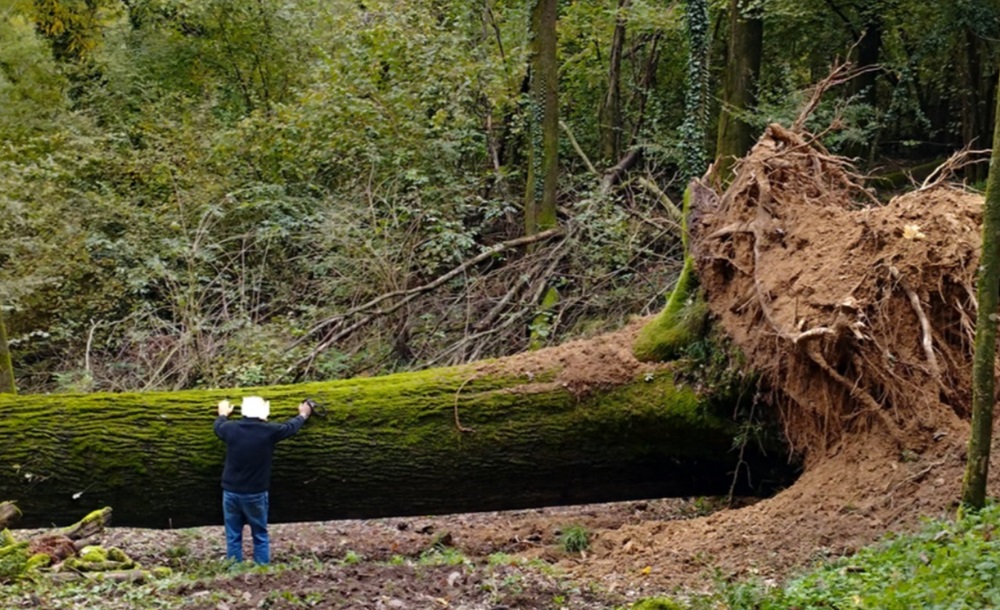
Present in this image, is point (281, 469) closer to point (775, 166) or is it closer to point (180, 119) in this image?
point (775, 166)

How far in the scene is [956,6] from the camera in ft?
47.7

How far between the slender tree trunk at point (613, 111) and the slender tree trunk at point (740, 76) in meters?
3.08

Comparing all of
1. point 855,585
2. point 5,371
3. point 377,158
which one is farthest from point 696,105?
point 855,585

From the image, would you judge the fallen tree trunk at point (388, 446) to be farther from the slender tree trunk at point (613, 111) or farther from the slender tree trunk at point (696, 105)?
the slender tree trunk at point (613, 111)

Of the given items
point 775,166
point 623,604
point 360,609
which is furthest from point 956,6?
point 360,609

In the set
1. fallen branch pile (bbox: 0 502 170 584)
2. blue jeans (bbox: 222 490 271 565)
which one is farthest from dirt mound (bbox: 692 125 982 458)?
fallen branch pile (bbox: 0 502 170 584)

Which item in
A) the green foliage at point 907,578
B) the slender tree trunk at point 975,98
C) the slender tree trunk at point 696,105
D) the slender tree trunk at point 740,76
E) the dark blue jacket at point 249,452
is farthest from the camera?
the slender tree trunk at point 975,98

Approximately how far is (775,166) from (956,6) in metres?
8.47

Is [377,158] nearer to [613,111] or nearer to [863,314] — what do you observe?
[613,111]

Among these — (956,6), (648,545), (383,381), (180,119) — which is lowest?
(648,545)

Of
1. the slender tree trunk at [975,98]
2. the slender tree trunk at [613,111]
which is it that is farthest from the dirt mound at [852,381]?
the slender tree trunk at [613,111]

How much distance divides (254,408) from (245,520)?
103 centimetres

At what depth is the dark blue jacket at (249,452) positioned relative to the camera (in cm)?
766

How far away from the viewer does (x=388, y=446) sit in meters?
8.06
